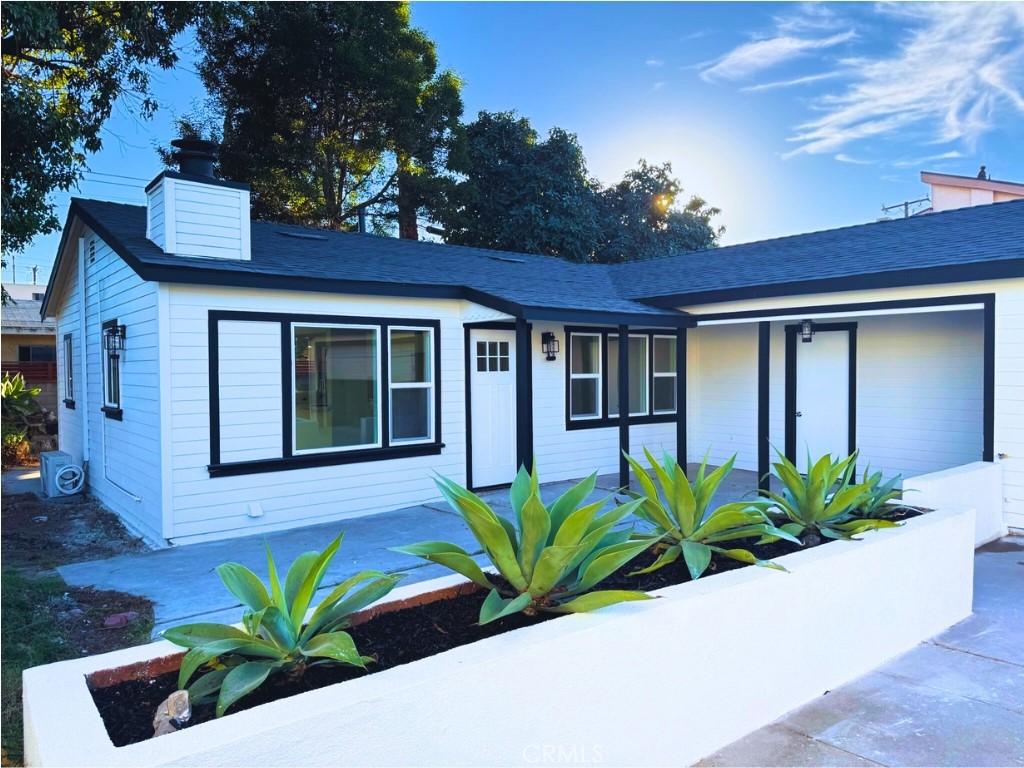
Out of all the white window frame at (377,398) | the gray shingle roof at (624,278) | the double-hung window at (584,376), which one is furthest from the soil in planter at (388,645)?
the double-hung window at (584,376)

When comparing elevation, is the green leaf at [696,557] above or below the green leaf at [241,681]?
above

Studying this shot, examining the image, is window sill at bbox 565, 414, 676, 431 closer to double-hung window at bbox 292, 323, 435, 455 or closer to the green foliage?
double-hung window at bbox 292, 323, 435, 455

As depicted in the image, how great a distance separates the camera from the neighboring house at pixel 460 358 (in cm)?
680

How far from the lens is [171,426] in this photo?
6.59 metres

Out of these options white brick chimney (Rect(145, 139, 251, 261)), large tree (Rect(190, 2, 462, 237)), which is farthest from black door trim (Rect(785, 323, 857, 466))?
large tree (Rect(190, 2, 462, 237))

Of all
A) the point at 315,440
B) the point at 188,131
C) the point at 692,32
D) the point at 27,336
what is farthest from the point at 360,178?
the point at 315,440

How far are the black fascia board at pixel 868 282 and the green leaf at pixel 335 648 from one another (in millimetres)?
7082

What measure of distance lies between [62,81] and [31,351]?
1085 centimetres

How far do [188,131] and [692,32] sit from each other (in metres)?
13.3

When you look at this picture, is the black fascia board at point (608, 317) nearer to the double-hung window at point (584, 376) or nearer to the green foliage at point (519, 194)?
the double-hung window at point (584, 376)

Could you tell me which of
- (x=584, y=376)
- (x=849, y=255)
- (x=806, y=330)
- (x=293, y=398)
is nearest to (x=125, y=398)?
(x=293, y=398)

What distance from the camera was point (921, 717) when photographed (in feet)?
10.2

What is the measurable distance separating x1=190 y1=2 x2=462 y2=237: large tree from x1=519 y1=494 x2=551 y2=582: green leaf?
18.0 metres

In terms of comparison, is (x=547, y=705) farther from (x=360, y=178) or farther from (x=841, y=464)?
(x=360, y=178)
